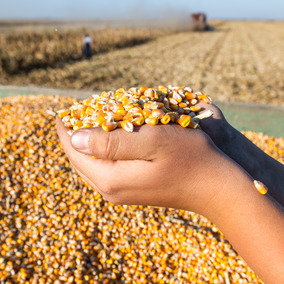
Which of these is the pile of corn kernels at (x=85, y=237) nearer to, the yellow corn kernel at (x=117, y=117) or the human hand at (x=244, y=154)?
the human hand at (x=244, y=154)

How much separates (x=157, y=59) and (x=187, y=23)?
23.9 meters

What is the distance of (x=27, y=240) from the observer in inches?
94.4

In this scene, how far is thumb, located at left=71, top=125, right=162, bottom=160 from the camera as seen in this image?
1.26 meters

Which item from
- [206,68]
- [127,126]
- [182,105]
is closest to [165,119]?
[127,126]

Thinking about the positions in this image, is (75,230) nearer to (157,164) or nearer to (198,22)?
(157,164)

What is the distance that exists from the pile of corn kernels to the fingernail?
1.35 m

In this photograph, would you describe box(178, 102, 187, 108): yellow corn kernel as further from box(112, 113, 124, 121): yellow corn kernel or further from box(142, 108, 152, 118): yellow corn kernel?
box(112, 113, 124, 121): yellow corn kernel

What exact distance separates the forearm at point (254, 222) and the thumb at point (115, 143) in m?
0.42

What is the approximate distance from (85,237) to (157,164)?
146 cm

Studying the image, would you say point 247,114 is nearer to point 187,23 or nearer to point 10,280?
point 10,280

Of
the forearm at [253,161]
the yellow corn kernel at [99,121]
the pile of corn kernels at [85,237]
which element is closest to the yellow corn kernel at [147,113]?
the yellow corn kernel at [99,121]

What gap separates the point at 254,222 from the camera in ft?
4.36

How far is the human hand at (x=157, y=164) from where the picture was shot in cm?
127

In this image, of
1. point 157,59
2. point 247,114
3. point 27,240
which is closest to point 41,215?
point 27,240
